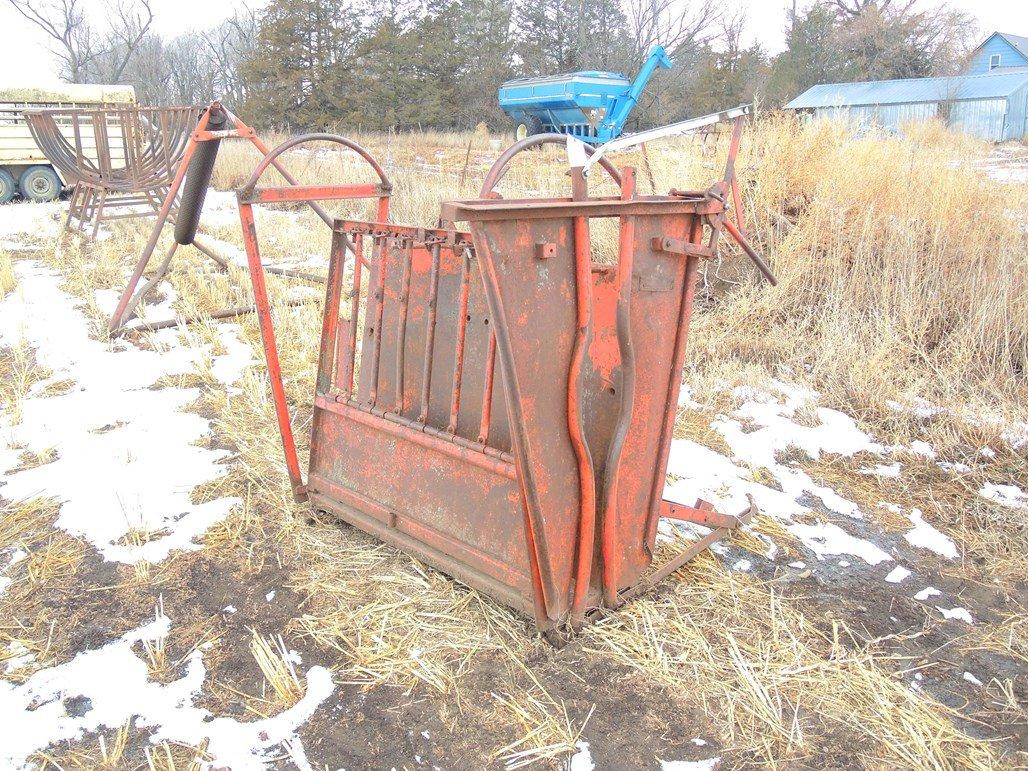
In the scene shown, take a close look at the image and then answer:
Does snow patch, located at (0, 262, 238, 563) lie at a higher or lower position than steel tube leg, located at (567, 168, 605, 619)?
lower

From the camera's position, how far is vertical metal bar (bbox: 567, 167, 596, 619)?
2152mm

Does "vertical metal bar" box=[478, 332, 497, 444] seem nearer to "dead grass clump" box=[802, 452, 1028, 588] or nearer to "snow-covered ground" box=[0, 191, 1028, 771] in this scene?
"snow-covered ground" box=[0, 191, 1028, 771]

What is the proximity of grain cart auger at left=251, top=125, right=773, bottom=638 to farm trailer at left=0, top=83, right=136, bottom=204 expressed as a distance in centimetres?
1031

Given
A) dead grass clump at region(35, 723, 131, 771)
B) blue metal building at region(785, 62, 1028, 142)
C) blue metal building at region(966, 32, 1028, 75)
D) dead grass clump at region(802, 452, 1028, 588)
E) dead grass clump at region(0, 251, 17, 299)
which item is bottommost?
dead grass clump at region(35, 723, 131, 771)

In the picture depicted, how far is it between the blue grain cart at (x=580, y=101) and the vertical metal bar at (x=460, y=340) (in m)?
16.2

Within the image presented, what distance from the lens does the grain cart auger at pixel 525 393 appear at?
83.0 inches

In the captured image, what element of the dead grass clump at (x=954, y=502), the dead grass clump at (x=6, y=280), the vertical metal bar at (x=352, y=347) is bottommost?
the dead grass clump at (x=954, y=502)

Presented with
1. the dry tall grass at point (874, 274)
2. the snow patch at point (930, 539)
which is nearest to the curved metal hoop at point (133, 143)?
the dry tall grass at point (874, 274)

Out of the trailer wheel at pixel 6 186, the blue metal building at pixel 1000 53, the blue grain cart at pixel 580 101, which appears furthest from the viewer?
the blue metal building at pixel 1000 53

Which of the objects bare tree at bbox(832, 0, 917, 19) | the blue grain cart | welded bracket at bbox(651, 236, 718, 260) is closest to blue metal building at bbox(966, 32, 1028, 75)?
bare tree at bbox(832, 0, 917, 19)

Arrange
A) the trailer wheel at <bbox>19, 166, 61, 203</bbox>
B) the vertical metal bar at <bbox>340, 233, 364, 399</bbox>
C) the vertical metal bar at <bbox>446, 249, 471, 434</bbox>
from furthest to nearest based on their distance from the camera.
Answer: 1. the trailer wheel at <bbox>19, 166, 61, 203</bbox>
2. the vertical metal bar at <bbox>340, 233, 364, 399</bbox>
3. the vertical metal bar at <bbox>446, 249, 471, 434</bbox>

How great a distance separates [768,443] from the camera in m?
4.04

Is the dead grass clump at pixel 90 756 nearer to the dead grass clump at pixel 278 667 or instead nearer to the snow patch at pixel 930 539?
the dead grass clump at pixel 278 667

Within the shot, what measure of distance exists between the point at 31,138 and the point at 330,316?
11.8 metres
